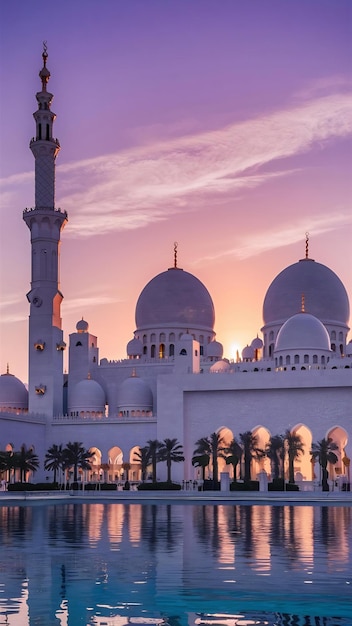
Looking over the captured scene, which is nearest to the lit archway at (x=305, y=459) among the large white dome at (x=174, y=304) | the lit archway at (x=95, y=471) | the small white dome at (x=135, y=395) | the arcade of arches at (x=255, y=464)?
the arcade of arches at (x=255, y=464)

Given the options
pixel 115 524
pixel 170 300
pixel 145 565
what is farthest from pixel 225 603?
pixel 170 300

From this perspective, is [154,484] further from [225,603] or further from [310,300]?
[225,603]

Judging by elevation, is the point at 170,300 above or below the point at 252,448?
above

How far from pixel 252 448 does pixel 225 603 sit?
3724 centimetres

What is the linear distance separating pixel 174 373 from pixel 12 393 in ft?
41.1

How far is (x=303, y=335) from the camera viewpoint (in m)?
51.2

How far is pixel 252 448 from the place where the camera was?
46562mm

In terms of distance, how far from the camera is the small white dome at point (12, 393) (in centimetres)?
5862

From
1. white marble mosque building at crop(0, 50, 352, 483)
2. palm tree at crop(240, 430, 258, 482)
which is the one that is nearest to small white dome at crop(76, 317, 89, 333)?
white marble mosque building at crop(0, 50, 352, 483)

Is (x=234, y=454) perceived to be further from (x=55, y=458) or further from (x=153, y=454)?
(x=55, y=458)

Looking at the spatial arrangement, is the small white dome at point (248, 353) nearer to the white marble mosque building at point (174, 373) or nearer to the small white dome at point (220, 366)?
the white marble mosque building at point (174, 373)

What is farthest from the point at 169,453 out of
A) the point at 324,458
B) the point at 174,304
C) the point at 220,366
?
the point at 174,304

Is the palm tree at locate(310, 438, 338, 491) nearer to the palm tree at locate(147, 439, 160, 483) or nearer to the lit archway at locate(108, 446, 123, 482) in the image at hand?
the palm tree at locate(147, 439, 160, 483)

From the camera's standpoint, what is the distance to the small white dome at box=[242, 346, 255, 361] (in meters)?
61.1
